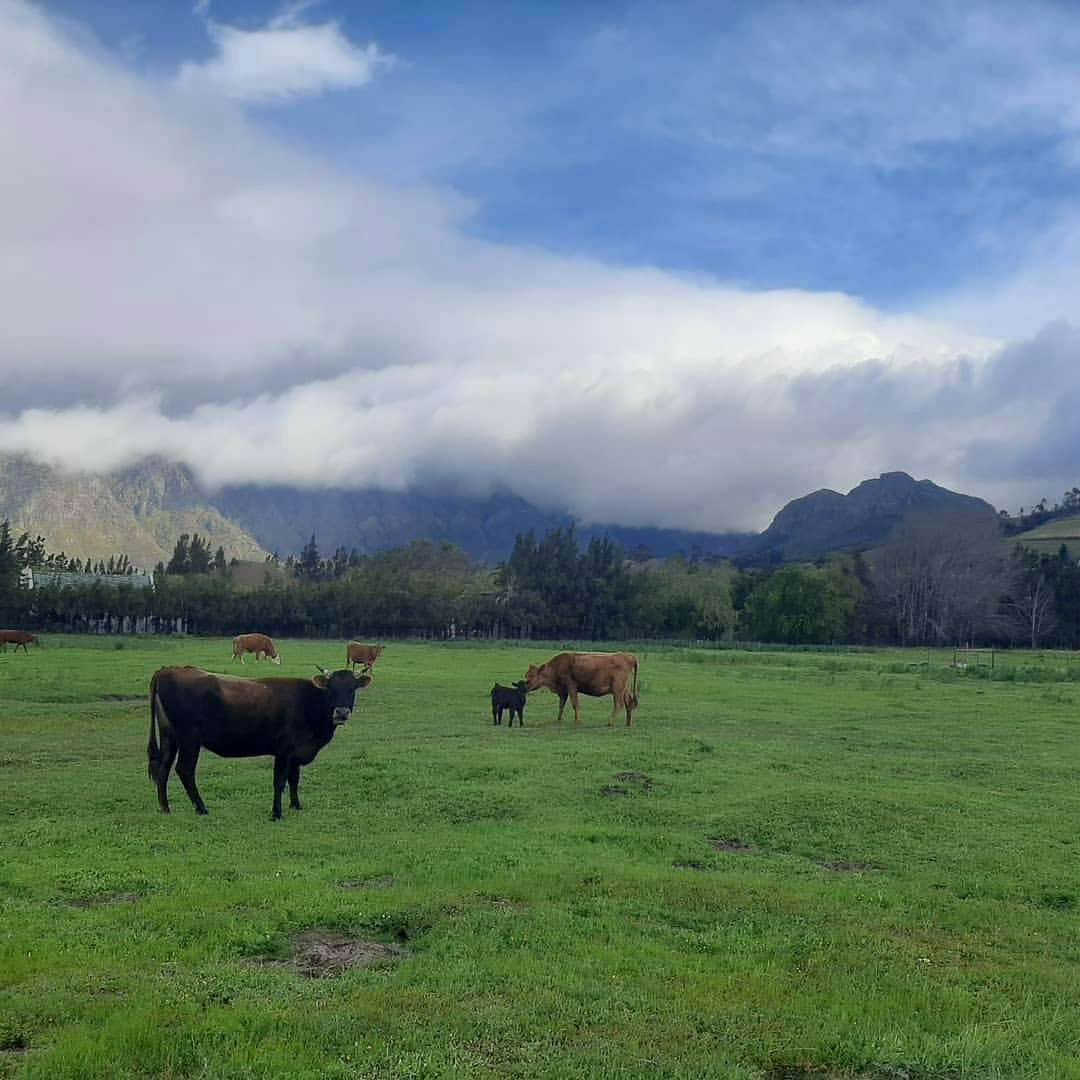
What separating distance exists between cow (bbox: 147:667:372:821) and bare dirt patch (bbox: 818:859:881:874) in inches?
300

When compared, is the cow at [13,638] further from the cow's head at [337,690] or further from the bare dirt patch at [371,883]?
the bare dirt patch at [371,883]

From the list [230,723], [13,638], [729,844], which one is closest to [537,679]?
[230,723]

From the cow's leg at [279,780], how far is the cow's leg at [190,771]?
1104mm

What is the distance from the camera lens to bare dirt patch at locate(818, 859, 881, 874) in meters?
12.3

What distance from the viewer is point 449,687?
39875 mm

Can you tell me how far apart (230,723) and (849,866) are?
30.2ft

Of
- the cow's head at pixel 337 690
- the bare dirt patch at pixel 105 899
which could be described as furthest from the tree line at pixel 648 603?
the bare dirt patch at pixel 105 899

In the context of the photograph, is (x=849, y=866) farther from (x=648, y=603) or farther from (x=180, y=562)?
→ (x=180, y=562)

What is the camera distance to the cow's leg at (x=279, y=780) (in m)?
14.2

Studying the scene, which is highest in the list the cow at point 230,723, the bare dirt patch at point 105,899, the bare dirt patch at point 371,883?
the cow at point 230,723

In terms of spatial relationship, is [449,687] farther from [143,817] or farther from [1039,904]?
[1039,904]

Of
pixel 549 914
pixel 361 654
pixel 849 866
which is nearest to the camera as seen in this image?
pixel 549 914

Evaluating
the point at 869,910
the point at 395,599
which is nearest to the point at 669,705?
the point at 869,910

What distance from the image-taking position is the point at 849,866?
Answer: 12.5 meters
